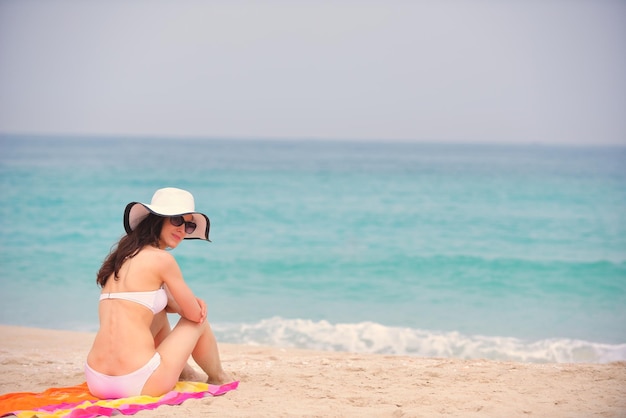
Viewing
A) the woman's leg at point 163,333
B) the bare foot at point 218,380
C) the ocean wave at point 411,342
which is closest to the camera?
the woman's leg at point 163,333

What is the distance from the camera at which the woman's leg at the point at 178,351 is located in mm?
3797

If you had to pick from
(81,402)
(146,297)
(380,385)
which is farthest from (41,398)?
(380,385)

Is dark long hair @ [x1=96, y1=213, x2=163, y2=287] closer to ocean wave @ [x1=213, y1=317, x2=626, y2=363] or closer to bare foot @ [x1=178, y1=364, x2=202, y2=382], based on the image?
bare foot @ [x1=178, y1=364, x2=202, y2=382]

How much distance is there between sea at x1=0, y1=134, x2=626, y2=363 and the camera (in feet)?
27.1

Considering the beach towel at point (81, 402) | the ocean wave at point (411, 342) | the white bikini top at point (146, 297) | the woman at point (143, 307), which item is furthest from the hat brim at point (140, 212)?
the ocean wave at point (411, 342)

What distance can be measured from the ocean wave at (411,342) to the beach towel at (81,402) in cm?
358

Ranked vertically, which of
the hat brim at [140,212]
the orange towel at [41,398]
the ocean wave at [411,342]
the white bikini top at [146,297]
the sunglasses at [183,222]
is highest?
the hat brim at [140,212]

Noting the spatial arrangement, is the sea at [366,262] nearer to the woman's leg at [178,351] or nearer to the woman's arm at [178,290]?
the woman's leg at [178,351]

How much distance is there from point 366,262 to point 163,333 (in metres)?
8.97

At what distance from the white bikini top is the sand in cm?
51

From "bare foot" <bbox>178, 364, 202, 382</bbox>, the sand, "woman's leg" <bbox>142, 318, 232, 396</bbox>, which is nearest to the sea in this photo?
the sand

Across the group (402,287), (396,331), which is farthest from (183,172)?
(396,331)

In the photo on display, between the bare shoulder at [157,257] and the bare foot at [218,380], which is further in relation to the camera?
the bare foot at [218,380]

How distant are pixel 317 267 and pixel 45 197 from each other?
1030cm
